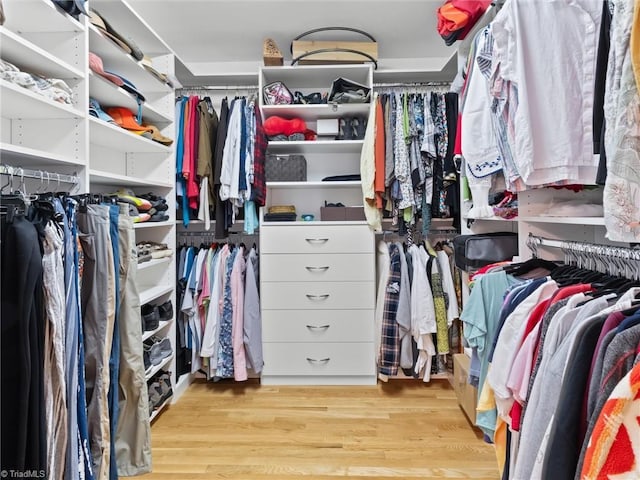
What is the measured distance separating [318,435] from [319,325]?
72 cm

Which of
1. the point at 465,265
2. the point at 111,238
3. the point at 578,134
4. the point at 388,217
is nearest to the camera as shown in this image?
the point at 578,134

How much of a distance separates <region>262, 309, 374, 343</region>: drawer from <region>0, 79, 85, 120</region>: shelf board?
5.23 feet

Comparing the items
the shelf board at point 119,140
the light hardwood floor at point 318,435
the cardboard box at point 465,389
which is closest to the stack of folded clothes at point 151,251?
the shelf board at point 119,140

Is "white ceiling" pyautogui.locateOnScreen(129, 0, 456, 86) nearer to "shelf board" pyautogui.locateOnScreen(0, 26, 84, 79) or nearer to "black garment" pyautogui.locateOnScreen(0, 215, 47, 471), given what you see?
"shelf board" pyautogui.locateOnScreen(0, 26, 84, 79)

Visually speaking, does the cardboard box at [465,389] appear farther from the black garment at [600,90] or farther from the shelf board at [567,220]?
the black garment at [600,90]

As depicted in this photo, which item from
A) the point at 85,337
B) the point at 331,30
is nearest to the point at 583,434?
the point at 85,337

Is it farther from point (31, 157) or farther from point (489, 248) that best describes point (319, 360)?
point (31, 157)

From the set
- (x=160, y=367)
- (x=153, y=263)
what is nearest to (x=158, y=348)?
(x=160, y=367)

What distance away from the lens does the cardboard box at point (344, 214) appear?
2635 millimetres

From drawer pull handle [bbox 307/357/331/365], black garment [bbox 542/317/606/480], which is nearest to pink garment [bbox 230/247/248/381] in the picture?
drawer pull handle [bbox 307/357/331/365]

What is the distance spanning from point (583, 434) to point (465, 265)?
4.21 feet

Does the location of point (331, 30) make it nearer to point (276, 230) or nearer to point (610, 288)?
point (276, 230)

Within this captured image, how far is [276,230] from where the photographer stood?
8.57ft

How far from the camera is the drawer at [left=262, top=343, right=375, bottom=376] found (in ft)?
8.58
